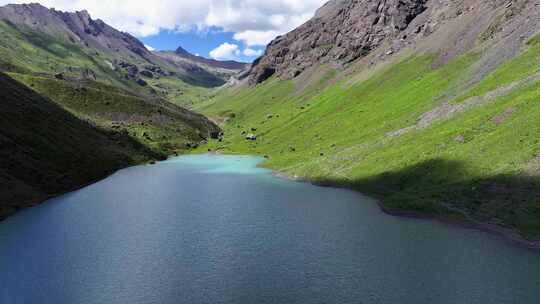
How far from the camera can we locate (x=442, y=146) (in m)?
82.9

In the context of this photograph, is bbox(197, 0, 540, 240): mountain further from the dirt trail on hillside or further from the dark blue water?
the dark blue water

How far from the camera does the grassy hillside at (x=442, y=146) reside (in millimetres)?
62125

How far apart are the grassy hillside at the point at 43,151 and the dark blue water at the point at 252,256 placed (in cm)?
A: 895

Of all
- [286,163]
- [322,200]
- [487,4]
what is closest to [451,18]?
[487,4]

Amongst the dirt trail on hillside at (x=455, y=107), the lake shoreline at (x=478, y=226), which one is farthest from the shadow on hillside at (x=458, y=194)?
the dirt trail on hillside at (x=455, y=107)

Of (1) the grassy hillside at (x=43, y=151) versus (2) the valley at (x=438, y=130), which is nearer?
(2) the valley at (x=438, y=130)

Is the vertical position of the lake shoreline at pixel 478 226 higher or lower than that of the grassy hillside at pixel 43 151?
lower

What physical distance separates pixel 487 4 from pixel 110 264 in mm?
183737

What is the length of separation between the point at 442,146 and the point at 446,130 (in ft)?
26.4

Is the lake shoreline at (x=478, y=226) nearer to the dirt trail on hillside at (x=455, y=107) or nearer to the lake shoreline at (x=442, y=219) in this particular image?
the lake shoreline at (x=442, y=219)

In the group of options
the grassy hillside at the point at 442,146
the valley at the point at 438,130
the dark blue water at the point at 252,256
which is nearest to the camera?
the dark blue water at the point at 252,256

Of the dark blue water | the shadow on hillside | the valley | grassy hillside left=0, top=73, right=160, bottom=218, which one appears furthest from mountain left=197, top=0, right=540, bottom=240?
grassy hillside left=0, top=73, right=160, bottom=218

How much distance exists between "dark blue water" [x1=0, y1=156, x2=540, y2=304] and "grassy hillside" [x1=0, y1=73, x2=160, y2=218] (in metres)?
8.95

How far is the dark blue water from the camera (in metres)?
41.9
